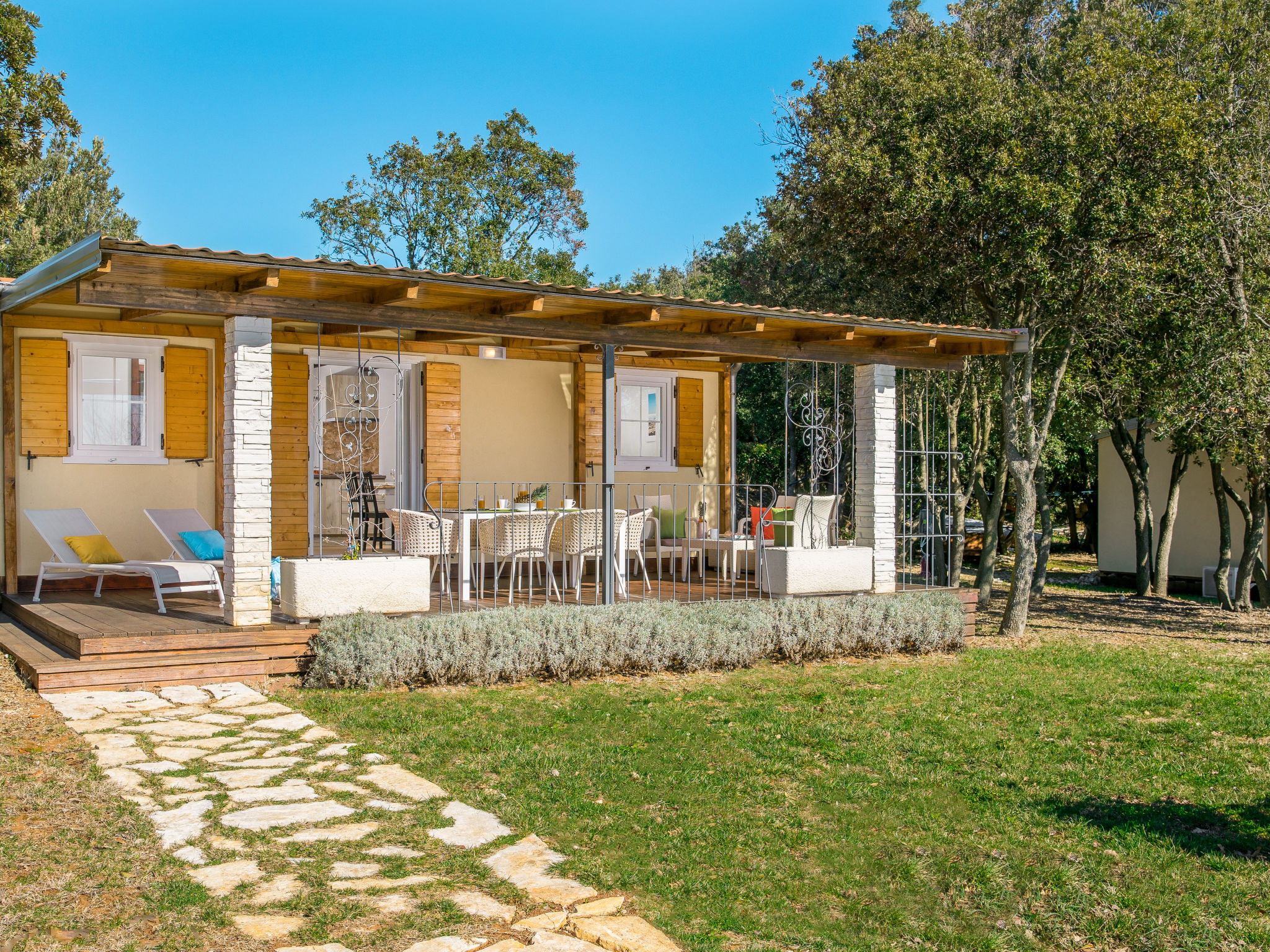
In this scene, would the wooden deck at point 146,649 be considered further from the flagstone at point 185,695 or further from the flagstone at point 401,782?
the flagstone at point 401,782

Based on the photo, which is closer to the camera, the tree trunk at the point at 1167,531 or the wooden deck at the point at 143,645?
the wooden deck at the point at 143,645

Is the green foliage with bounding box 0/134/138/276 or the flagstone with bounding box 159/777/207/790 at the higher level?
the green foliage with bounding box 0/134/138/276

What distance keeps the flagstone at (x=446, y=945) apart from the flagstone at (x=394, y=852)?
0.70 m

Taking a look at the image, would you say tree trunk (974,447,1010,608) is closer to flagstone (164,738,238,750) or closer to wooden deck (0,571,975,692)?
wooden deck (0,571,975,692)

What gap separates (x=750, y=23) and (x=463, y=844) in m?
33.3

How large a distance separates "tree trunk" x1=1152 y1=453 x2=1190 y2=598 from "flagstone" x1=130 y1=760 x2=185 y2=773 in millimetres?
12614

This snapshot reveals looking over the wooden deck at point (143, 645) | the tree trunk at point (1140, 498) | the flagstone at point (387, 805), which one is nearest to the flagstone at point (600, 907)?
the flagstone at point (387, 805)

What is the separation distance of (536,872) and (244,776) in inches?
65.6

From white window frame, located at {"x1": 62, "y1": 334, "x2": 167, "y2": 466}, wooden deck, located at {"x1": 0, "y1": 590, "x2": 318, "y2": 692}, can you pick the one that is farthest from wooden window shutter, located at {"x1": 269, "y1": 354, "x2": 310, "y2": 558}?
wooden deck, located at {"x1": 0, "y1": 590, "x2": 318, "y2": 692}

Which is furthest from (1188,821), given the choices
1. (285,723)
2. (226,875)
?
(285,723)

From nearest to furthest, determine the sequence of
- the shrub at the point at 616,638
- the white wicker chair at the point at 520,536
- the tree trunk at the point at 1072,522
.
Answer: the shrub at the point at 616,638 < the white wicker chair at the point at 520,536 < the tree trunk at the point at 1072,522

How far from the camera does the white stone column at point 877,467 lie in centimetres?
967

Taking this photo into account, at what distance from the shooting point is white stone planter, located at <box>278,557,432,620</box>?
7.07 metres

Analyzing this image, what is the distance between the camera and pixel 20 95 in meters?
11.7
